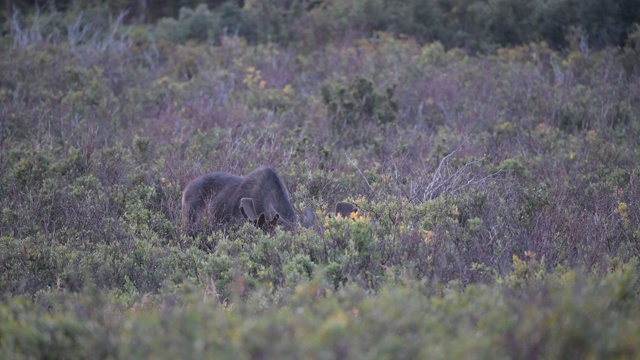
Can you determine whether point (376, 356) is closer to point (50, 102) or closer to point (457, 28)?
point (50, 102)

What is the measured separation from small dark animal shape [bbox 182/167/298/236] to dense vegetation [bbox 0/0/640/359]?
219 mm

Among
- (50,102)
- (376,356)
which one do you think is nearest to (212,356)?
(376,356)

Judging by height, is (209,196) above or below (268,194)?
below

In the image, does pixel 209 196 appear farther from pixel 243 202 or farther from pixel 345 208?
pixel 345 208

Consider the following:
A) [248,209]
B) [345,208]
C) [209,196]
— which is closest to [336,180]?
[345,208]

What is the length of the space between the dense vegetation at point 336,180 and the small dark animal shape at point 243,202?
22 centimetres

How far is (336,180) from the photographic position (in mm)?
8016

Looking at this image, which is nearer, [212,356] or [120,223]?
[212,356]

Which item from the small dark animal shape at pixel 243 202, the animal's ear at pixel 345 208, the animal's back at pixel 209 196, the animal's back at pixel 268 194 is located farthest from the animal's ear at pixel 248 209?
the animal's ear at pixel 345 208

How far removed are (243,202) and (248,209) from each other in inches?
3.1

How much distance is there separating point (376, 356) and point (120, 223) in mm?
4383

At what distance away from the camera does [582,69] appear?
1277 cm

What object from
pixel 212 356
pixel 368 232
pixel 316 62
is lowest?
pixel 316 62

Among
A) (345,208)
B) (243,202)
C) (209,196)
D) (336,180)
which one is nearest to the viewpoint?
(243,202)
